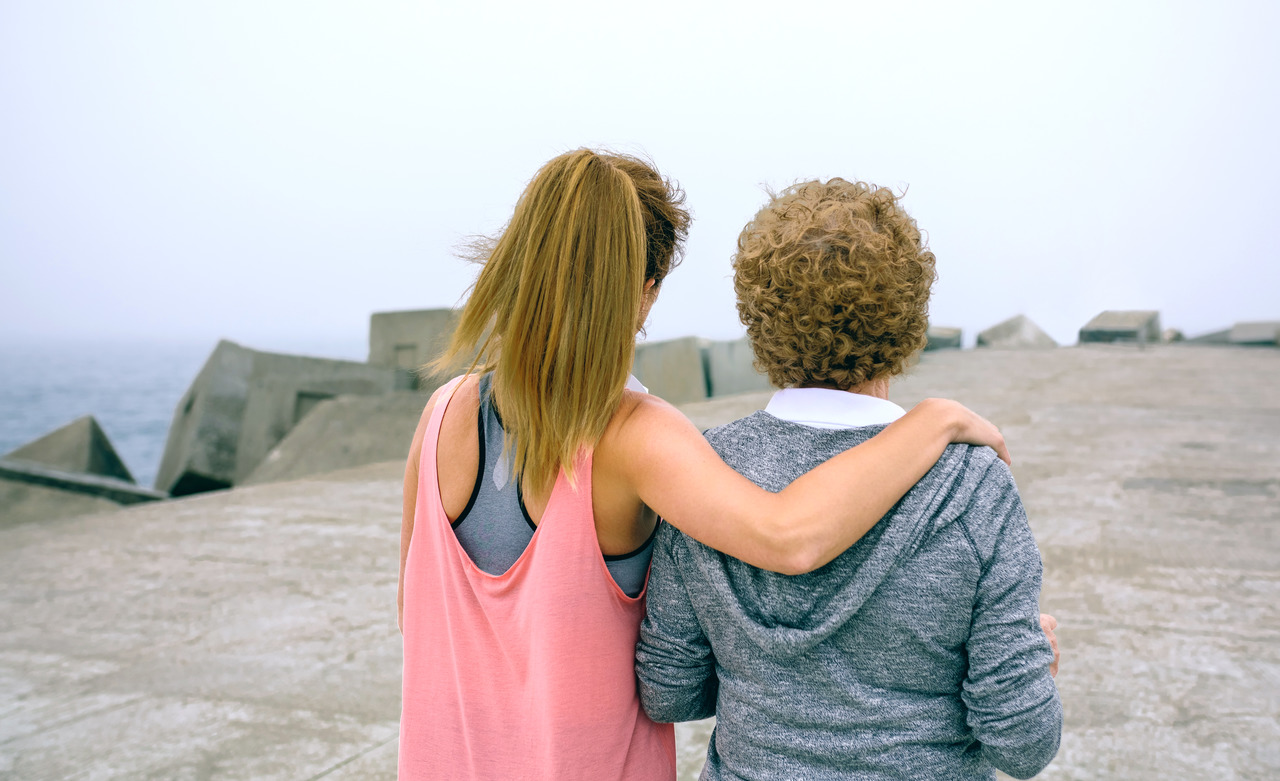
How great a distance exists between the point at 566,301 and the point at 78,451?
30.8 feet

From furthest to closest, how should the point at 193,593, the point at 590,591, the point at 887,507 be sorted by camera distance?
the point at 193,593, the point at 590,591, the point at 887,507

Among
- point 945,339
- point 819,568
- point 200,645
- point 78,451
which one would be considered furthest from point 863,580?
point 945,339

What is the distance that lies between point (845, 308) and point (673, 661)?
500 mm

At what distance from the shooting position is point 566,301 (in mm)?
1047

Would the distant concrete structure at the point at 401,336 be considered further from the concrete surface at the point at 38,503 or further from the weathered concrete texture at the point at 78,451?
the concrete surface at the point at 38,503

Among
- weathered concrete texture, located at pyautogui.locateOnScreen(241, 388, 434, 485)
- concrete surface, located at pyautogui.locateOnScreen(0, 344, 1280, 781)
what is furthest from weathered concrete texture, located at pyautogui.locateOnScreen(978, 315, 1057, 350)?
weathered concrete texture, located at pyautogui.locateOnScreen(241, 388, 434, 485)

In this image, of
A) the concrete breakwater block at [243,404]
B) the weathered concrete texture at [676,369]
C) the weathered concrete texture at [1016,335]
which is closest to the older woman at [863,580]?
the concrete breakwater block at [243,404]

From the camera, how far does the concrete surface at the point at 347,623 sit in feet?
8.36

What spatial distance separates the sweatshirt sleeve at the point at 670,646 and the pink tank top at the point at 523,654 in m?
0.03

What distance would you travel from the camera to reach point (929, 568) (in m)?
1.02

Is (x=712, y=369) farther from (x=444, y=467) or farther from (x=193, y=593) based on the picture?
(x=444, y=467)

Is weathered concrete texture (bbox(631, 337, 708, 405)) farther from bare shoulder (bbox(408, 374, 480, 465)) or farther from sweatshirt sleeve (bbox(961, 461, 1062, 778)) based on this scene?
sweatshirt sleeve (bbox(961, 461, 1062, 778))

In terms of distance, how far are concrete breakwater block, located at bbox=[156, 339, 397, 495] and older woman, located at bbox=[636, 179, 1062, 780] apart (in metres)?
8.63

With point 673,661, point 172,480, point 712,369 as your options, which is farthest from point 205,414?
point 673,661
